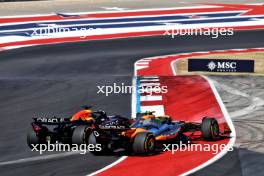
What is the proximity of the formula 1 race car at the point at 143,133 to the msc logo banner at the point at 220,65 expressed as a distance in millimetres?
11340

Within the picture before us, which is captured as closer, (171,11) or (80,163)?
(80,163)

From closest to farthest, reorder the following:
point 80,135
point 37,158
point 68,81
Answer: point 80,135 → point 37,158 → point 68,81

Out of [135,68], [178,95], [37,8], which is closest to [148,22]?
[37,8]

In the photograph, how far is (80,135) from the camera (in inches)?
601

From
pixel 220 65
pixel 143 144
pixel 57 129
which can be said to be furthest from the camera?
pixel 220 65

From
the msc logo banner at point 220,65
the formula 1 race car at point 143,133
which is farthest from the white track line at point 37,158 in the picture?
the msc logo banner at point 220,65

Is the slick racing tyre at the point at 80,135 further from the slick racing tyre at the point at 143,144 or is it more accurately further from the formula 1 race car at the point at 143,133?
the slick racing tyre at the point at 143,144

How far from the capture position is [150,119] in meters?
16.2

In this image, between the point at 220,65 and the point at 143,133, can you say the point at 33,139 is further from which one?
the point at 220,65

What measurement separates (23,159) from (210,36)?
24907mm

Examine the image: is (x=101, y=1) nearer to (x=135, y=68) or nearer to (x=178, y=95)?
Answer: (x=135, y=68)

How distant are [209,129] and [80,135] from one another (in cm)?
302

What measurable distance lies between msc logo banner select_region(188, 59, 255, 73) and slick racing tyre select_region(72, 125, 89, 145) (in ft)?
42.2

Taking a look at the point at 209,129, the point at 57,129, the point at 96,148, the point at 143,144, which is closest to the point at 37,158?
the point at 57,129
